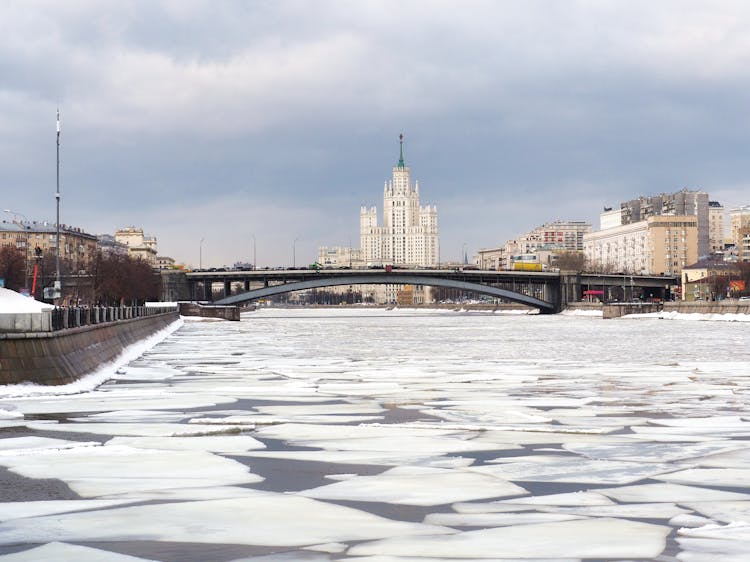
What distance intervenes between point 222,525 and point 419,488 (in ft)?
8.00

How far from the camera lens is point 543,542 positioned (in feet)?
27.7

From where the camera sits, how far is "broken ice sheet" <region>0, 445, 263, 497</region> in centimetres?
1099

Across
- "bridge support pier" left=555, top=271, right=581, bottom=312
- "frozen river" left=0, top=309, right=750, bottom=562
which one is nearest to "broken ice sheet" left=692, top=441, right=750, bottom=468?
"frozen river" left=0, top=309, right=750, bottom=562

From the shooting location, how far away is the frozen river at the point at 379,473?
333 inches

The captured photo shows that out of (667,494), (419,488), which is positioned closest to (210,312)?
(419,488)

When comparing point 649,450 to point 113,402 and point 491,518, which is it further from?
point 113,402

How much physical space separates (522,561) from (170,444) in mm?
7231

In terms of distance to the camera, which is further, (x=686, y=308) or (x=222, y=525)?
(x=686, y=308)

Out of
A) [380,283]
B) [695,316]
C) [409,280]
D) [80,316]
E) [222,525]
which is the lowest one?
[695,316]

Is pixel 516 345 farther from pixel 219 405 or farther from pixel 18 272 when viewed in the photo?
pixel 18 272

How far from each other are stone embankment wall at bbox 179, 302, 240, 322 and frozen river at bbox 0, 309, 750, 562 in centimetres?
9271

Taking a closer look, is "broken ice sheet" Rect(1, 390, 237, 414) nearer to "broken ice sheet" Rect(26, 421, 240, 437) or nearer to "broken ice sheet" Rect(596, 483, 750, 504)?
"broken ice sheet" Rect(26, 421, 240, 437)

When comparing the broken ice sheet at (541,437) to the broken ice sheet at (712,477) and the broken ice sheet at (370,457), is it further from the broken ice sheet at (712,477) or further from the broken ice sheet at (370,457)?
the broken ice sheet at (712,477)

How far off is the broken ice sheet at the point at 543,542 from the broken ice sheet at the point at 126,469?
3.27m
